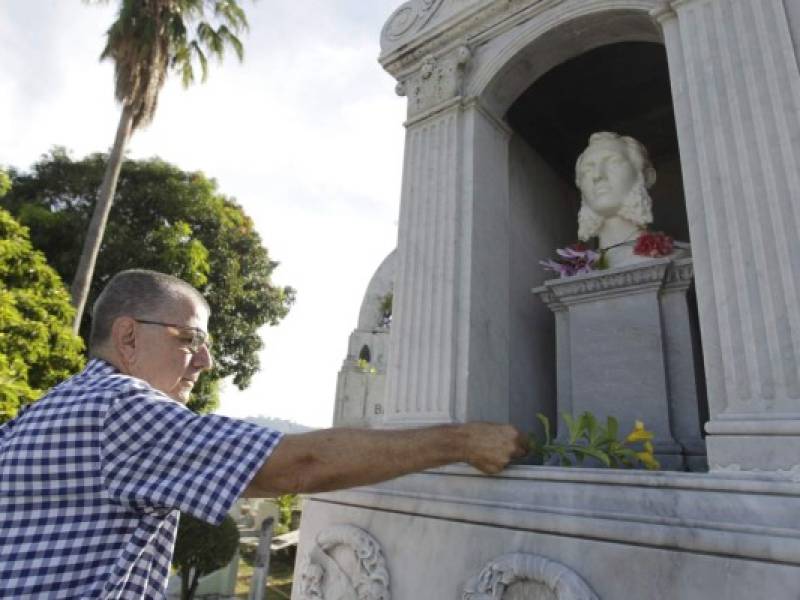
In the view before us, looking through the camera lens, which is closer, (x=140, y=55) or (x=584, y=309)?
(x=584, y=309)

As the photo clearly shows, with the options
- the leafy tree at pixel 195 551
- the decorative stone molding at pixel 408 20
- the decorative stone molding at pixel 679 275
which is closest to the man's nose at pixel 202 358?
the decorative stone molding at pixel 679 275

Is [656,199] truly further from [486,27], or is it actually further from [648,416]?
[648,416]

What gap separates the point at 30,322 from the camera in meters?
7.82

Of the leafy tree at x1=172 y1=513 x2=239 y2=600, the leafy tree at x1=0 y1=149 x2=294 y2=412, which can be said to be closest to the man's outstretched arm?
the leafy tree at x1=172 y1=513 x2=239 y2=600

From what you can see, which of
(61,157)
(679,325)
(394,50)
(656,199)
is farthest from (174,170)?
(679,325)


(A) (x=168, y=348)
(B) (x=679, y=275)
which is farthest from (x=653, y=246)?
(A) (x=168, y=348)

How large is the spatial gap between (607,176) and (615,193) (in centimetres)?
14

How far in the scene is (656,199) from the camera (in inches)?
195

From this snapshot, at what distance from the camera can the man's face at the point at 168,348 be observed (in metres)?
1.85

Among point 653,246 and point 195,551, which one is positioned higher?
point 653,246

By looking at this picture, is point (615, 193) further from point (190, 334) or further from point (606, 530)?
point (190, 334)

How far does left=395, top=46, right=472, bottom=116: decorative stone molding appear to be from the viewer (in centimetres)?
402

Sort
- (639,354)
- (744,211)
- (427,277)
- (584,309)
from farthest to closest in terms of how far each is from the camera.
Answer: (427,277) < (584,309) < (639,354) < (744,211)

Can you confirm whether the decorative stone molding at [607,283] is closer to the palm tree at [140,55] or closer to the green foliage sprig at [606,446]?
the green foliage sprig at [606,446]
